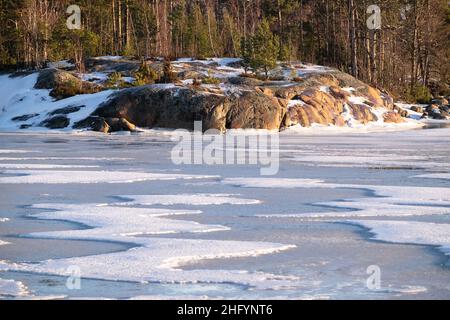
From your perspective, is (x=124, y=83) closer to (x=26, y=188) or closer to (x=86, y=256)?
(x=26, y=188)

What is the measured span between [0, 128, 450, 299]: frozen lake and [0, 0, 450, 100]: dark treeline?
33.0m

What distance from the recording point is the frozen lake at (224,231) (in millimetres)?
6277

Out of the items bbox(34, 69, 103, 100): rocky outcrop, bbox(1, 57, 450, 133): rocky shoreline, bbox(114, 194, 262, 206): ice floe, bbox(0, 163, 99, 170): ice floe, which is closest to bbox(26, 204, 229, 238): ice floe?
bbox(114, 194, 262, 206): ice floe

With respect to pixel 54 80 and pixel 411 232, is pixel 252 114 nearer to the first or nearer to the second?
pixel 54 80

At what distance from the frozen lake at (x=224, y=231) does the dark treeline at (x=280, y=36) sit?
3304 cm

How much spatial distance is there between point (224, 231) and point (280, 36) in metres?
50.5

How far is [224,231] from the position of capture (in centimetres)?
877

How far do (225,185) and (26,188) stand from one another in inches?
126

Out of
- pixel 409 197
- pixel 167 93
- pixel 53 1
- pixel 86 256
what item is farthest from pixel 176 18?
pixel 86 256

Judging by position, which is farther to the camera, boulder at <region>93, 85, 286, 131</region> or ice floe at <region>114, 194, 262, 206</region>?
boulder at <region>93, 85, 286, 131</region>

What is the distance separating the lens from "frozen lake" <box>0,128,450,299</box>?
628cm

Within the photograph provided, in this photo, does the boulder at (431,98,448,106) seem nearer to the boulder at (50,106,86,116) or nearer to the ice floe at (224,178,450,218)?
the boulder at (50,106,86,116)

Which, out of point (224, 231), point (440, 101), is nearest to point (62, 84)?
point (440, 101)

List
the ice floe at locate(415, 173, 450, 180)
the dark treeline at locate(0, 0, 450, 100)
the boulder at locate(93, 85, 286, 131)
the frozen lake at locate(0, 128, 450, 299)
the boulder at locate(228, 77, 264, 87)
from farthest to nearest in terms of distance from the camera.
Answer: the dark treeline at locate(0, 0, 450, 100) → the boulder at locate(228, 77, 264, 87) → the boulder at locate(93, 85, 286, 131) → the ice floe at locate(415, 173, 450, 180) → the frozen lake at locate(0, 128, 450, 299)
